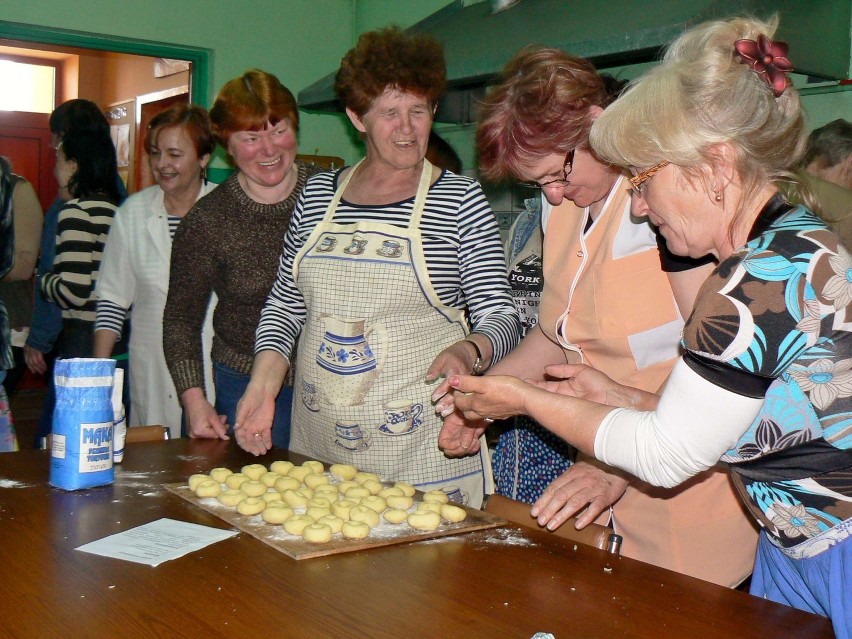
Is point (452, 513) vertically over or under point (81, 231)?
under

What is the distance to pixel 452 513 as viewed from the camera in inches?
59.1

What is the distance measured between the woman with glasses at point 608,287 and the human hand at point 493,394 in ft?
0.65

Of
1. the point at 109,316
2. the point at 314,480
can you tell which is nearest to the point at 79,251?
the point at 109,316

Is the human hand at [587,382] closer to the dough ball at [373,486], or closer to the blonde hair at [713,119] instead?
the dough ball at [373,486]

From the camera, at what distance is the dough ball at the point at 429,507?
1.50 meters

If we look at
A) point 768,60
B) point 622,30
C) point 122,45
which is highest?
point 122,45

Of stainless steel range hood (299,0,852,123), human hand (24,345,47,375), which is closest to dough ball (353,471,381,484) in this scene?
stainless steel range hood (299,0,852,123)

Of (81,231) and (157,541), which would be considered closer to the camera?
(157,541)

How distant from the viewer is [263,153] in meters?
2.41

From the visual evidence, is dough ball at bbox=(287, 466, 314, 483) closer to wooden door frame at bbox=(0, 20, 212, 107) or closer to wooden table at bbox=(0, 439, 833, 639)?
wooden table at bbox=(0, 439, 833, 639)

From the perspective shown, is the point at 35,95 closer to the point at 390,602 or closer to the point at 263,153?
the point at 263,153

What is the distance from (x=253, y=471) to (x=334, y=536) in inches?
15.7

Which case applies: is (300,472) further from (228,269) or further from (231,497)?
(228,269)

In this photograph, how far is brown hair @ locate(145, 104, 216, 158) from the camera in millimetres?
3041
